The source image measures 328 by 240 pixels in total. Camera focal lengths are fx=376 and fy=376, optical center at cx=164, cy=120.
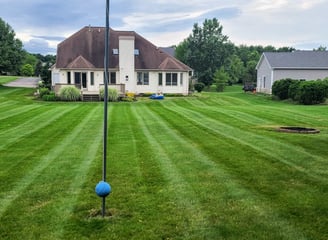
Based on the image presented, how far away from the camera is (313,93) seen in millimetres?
27234

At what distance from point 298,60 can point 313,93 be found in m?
15.6

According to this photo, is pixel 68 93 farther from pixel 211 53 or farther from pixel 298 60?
pixel 211 53

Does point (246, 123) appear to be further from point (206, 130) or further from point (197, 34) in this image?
point (197, 34)

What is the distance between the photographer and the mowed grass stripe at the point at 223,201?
4.30 metres

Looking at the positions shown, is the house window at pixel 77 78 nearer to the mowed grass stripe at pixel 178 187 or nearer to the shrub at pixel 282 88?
the shrub at pixel 282 88

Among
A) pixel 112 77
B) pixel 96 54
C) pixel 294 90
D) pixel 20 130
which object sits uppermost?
pixel 96 54

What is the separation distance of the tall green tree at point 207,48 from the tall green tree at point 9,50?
28.1 metres

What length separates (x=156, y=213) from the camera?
4.80m

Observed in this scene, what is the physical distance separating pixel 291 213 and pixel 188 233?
4.83 feet

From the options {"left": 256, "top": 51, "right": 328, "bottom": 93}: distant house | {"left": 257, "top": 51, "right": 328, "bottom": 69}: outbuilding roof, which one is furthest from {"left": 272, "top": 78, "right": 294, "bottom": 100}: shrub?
{"left": 257, "top": 51, "right": 328, "bottom": 69}: outbuilding roof

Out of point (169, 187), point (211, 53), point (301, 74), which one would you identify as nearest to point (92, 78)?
point (301, 74)

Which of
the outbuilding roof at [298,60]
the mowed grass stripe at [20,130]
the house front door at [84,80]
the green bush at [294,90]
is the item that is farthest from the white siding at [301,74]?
the mowed grass stripe at [20,130]

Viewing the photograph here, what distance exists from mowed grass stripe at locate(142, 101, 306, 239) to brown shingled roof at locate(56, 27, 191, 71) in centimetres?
2785

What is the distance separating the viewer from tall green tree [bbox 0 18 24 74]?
150 ft
